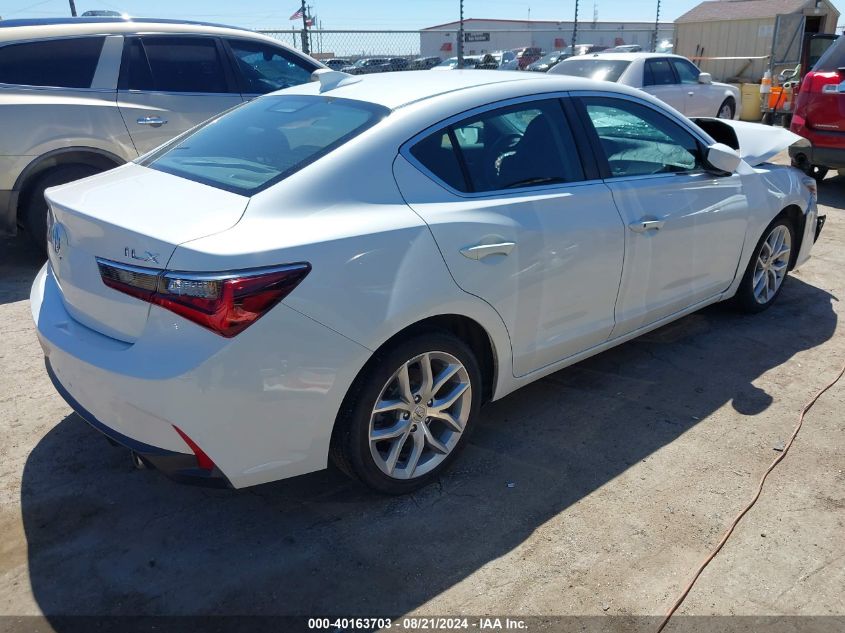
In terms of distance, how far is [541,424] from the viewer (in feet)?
11.9

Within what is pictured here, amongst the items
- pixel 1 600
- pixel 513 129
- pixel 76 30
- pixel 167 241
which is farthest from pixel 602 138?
pixel 76 30

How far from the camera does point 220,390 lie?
2.35 metres

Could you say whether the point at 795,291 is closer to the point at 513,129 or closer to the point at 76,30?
the point at 513,129

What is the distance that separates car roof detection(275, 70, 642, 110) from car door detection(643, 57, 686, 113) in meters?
8.67

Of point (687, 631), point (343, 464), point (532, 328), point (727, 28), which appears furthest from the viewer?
point (727, 28)

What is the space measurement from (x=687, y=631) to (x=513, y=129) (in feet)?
7.10

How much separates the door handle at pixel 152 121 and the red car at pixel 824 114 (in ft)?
21.5

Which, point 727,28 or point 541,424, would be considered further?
point 727,28

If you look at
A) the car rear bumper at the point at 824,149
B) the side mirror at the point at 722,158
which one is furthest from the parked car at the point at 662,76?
the side mirror at the point at 722,158

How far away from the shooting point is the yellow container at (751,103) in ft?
50.8

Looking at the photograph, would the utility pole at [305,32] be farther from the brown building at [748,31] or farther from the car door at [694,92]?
the brown building at [748,31]

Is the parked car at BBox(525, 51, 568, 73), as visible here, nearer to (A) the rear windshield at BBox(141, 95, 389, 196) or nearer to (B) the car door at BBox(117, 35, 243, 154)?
(B) the car door at BBox(117, 35, 243, 154)

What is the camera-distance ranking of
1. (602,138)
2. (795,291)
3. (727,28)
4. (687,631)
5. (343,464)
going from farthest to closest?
1. (727,28)
2. (795,291)
3. (602,138)
4. (343,464)
5. (687,631)

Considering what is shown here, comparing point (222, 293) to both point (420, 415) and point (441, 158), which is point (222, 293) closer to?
point (420, 415)
